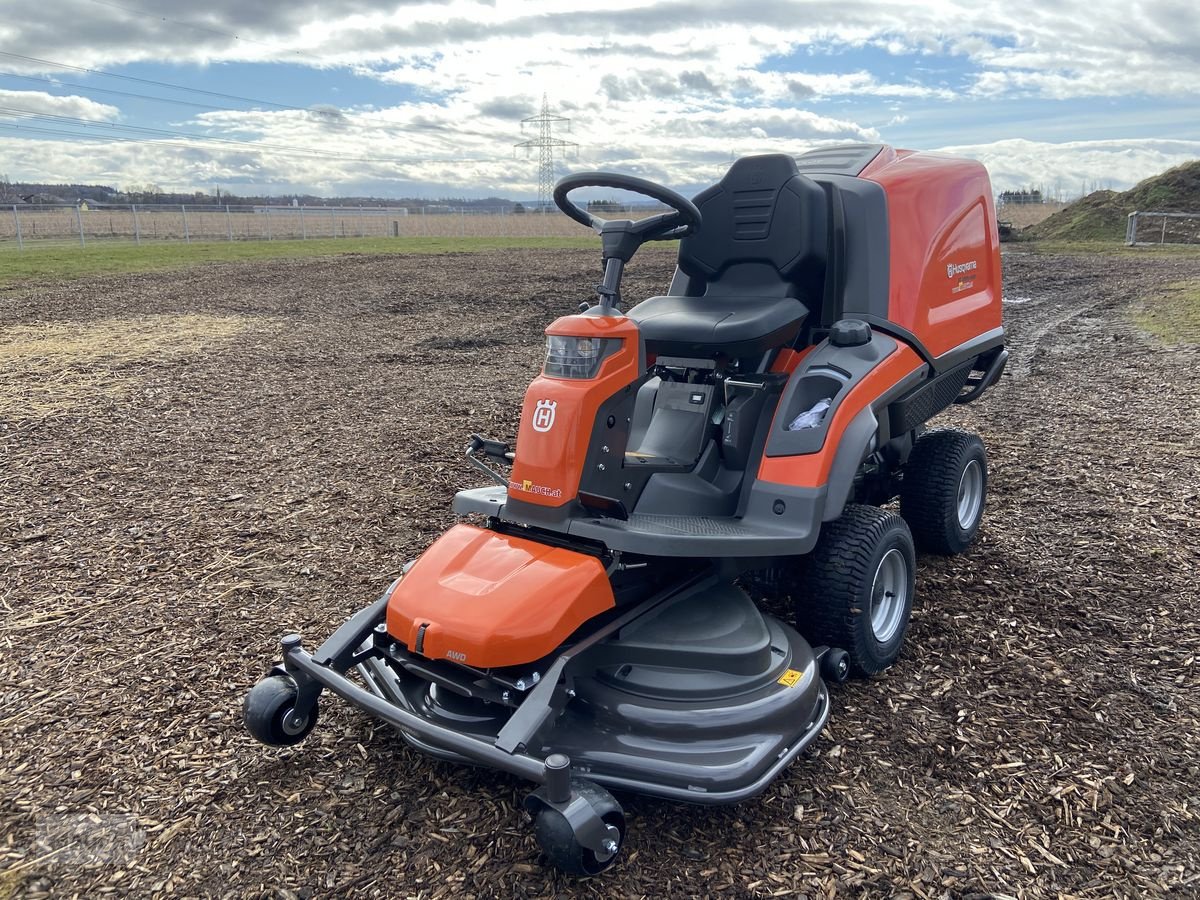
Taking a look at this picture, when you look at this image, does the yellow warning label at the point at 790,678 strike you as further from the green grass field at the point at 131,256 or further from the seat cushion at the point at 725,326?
the green grass field at the point at 131,256

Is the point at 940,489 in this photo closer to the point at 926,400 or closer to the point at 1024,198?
the point at 926,400

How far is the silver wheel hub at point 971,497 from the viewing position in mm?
4645

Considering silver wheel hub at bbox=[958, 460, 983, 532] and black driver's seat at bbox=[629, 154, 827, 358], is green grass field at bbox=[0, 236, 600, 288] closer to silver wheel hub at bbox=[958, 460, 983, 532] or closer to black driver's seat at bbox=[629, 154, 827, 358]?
black driver's seat at bbox=[629, 154, 827, 358]

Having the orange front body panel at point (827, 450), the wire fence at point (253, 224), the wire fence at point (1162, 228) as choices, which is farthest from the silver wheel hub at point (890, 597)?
the wire fence at point (253, 224)

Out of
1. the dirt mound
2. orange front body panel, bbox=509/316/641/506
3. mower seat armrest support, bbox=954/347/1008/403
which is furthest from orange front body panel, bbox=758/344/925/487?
the dirt mound

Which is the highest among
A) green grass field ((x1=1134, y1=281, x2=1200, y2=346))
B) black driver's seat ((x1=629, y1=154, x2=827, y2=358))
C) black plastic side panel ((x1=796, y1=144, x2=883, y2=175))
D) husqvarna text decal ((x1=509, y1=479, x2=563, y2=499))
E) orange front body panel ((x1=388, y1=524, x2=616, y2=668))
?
black plastic side panel ((x1=796, y1=144, x2=883, y2=175))

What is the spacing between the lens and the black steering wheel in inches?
126

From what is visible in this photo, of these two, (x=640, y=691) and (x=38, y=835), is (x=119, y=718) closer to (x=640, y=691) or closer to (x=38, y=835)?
(x=38, y=835)

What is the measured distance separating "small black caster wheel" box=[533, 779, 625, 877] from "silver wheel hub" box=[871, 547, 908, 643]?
1.52 meters

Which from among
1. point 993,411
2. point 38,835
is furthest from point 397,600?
point 993,411

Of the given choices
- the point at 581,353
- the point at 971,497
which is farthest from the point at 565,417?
the point at 971,497

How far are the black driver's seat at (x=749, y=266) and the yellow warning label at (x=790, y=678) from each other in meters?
1.20

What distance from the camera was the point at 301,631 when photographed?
12.9 ft

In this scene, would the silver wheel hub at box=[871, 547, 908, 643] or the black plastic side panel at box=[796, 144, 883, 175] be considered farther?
the black plastic side panel at box=[796, 144, 883, 175]
